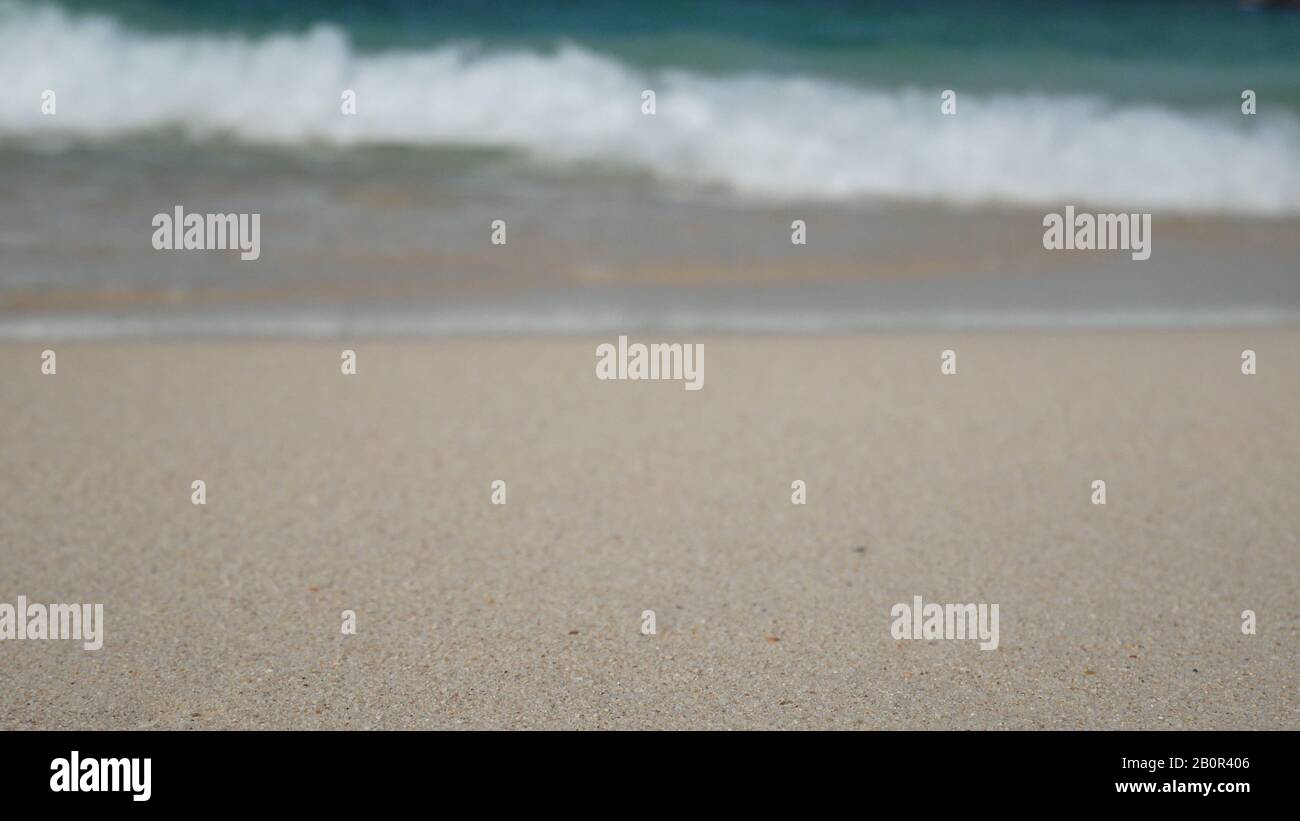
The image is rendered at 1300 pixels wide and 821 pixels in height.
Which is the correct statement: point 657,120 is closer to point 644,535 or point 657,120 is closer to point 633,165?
point 633,165

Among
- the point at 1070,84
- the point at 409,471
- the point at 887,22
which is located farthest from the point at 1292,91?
the point at 409,471

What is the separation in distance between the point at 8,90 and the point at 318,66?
2.43 metres

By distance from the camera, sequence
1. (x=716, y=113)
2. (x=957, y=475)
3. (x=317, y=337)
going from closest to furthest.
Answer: (x=957, y=475)
(x=317, y=337)
(x=716, y=113)

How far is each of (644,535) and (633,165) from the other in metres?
5.88

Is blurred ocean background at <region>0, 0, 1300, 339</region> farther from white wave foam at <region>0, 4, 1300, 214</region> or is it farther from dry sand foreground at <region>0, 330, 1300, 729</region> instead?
dry sand foreground at <region>0, 330, 1300, 729</region>

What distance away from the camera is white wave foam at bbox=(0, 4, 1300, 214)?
816 cm

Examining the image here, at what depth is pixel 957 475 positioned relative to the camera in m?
3.10

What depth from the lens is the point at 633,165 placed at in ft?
27.1

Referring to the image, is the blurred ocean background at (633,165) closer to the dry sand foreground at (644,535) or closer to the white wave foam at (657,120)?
the white wave foam at (657,120)

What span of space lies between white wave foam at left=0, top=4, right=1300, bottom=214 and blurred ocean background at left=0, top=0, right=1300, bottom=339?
0.11 ft

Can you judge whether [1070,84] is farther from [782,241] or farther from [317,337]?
[317,337]

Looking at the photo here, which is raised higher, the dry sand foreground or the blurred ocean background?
the blurred ocean background

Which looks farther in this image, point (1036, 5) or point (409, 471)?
point (1036, 5)

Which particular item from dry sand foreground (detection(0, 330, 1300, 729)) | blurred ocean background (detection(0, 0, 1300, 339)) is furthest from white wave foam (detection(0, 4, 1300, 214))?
dry sand foreground (detection(0, 330, 1300, 729))
